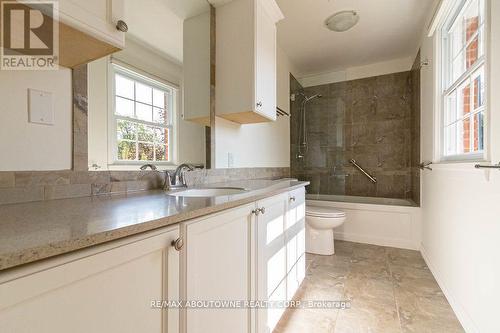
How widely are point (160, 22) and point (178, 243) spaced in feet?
4.19

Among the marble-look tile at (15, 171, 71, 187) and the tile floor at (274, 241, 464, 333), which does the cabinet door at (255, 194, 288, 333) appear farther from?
the marble-look tile at (15, 171, 71, 187)

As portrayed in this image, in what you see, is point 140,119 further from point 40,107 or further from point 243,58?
point 243,58

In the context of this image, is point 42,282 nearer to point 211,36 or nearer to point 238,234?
point 238,234

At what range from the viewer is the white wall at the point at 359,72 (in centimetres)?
328

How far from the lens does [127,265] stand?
0.53m

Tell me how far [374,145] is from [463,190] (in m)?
2.19

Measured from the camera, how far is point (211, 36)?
69.4 inches

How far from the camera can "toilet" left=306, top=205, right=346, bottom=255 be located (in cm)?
248

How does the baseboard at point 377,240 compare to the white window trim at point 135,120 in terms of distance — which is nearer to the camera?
the white window trim at point 135,120

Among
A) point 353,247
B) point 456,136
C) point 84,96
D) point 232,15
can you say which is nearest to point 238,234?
point 84,96

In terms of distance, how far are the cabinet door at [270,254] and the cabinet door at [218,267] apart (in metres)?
0.10

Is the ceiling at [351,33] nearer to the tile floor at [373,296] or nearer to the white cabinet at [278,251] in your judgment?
the white cabinet at [278,251]

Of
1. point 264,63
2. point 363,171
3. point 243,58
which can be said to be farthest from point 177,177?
point 363,171

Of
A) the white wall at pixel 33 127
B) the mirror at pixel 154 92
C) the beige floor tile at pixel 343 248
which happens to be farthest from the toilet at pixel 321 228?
the white wall at pixel 33 127
